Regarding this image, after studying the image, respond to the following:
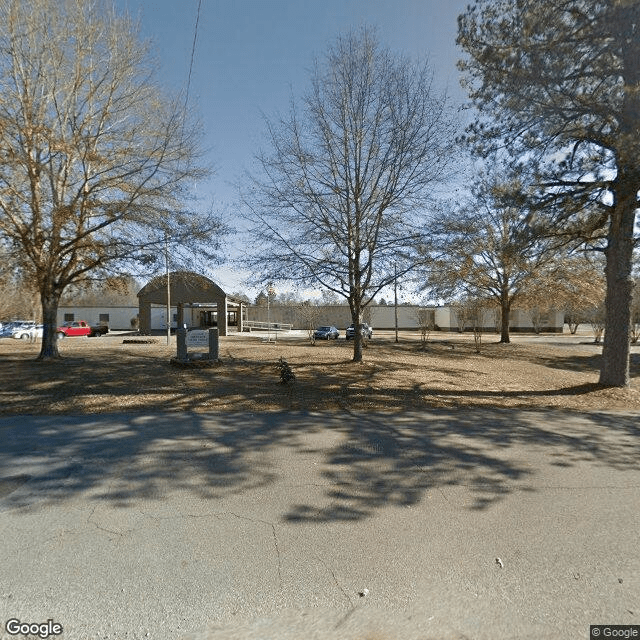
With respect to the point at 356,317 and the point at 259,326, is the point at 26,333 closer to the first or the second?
the point at 259,326

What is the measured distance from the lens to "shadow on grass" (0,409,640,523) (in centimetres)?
357

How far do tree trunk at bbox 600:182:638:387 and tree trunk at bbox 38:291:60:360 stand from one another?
16469 millimetres

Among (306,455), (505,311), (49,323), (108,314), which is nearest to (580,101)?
(306,455)

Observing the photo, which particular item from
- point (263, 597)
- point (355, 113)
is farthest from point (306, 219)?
point (263, 597)

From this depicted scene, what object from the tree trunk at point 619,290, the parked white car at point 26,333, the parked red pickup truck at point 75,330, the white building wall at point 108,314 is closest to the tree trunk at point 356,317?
the tree trunk at point 619,290

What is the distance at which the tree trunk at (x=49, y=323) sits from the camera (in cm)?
1276

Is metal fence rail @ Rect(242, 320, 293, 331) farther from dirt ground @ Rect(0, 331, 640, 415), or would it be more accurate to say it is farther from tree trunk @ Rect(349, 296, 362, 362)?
dirt ground @ Rect(0, 331, 640, 415)

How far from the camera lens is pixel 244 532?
2.92 metres

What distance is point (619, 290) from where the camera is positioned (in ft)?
28.9

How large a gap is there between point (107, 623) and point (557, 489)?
154 inches

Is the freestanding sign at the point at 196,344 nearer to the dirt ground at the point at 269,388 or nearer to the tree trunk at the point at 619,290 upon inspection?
the dirt ground at the point at 269,388

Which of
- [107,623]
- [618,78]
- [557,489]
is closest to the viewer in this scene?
[107,623]

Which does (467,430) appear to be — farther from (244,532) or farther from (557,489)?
(244,532)

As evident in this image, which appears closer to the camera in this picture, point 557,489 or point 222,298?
point 557,489
